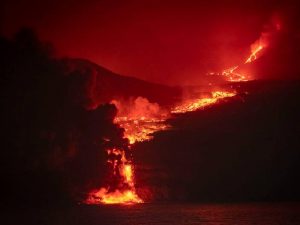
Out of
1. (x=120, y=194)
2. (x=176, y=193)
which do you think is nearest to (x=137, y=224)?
(x=120, y=194)

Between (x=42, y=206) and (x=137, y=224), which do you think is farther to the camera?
(x=42, y=206)

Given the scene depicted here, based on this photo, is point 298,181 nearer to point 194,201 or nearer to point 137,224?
point 194,201

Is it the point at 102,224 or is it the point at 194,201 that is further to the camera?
the point at 194,201

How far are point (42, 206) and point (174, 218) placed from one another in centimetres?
4507

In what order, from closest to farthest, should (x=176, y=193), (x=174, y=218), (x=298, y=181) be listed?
(x=174, y=218)
(x=176, y=193)
(x=298, y=181)

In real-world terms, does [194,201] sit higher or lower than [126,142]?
lower

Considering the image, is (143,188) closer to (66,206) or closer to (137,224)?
(66,206)

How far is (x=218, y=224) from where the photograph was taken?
76812mm

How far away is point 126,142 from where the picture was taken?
11475 cm

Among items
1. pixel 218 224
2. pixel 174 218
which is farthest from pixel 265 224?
pixel 174 218

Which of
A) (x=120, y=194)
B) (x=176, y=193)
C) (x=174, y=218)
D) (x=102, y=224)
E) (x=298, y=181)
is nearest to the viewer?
(x=102, y=224)

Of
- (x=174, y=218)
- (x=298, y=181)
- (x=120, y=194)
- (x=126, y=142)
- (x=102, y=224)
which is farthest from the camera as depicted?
(x=298, y=181)

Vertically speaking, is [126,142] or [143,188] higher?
[126,142]

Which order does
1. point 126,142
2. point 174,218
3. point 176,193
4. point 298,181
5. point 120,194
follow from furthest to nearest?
point 298,181 → point 176,193 → point 120,194 → point 126,142 → point 174,218
